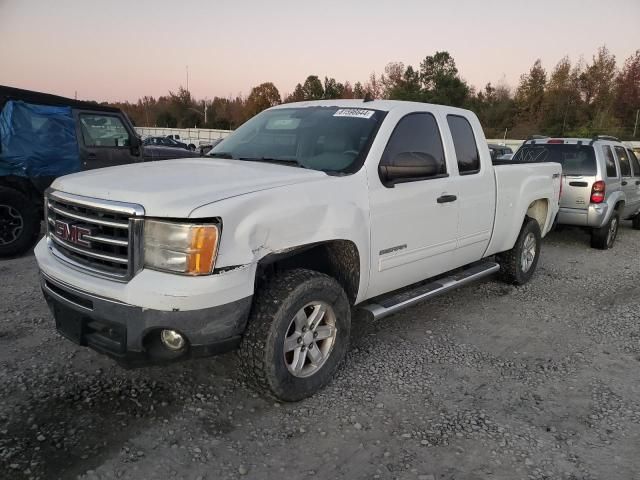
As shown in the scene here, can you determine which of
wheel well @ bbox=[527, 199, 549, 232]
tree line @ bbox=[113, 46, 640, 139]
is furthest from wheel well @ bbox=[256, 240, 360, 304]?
tree line @ bbox=[113, 46, 640, 139]

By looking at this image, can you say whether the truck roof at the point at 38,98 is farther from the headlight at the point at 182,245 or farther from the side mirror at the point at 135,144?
the headlight at the point at 182,245

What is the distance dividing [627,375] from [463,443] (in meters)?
1.79

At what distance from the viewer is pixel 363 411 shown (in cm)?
325

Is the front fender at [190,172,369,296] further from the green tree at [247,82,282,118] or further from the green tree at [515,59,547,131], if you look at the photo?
the green tree at [247,82,282,118]

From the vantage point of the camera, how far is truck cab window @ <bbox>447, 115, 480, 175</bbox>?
15.0 feet

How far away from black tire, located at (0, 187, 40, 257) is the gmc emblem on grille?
3.89 meters

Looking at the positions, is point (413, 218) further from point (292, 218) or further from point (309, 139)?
point (292, 218)

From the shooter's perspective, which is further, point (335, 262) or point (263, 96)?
point (263, 96)

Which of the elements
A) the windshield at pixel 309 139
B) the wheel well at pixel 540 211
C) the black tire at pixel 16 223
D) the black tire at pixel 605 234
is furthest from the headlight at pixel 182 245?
the black tire at pixel 605 234

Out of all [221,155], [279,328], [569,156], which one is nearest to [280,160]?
[221,155]

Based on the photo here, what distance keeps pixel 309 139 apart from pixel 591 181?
19.6ft

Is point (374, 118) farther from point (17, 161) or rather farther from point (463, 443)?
point (17, 161)

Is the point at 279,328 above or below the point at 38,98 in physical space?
below

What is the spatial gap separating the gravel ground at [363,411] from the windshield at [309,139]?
1199mm
